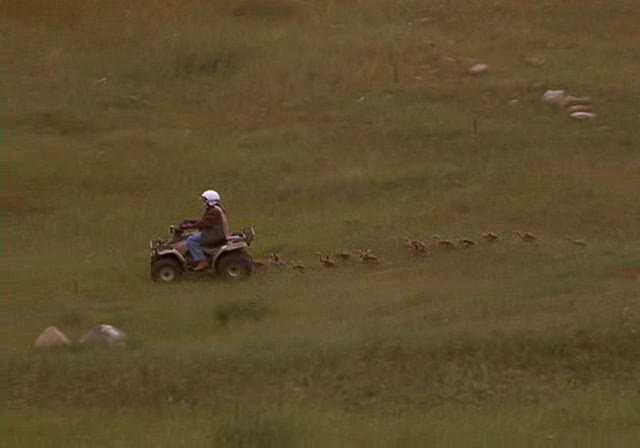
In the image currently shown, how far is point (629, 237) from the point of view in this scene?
17.4 meters

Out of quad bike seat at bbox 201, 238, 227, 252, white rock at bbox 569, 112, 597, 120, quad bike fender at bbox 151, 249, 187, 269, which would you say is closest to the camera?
quad bike fender at bbox 151, 249, 187, 269

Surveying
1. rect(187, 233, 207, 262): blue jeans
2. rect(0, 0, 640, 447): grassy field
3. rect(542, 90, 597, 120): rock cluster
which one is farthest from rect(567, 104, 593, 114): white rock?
rect(187, 233, 207, 262): blue jeans

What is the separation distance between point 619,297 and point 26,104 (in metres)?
14.7

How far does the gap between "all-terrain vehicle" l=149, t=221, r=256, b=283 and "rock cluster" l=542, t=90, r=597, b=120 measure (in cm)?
705

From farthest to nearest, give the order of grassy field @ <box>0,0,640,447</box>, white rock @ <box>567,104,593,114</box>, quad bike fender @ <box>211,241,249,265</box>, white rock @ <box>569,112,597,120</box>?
white rock @ <box>567,104,593,114</box>, white rock @ <box>569,112,597,120</box>, quad bike fender @ <box>211,241,249,265</box>, grassy field @ <box>0,0,640,447</box>

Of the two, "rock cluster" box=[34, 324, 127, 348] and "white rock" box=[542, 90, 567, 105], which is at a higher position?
"white rock" box=[542, 90, 567, 105]

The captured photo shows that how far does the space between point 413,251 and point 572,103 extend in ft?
22.5

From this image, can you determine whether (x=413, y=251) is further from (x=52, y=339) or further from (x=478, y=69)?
(x=478, y=69)

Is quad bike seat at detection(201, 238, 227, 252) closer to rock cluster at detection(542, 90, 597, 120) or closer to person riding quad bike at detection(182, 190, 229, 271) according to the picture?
person riding quad bike at detection(182, 190, 229, 271)

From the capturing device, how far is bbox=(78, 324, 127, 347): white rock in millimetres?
12703

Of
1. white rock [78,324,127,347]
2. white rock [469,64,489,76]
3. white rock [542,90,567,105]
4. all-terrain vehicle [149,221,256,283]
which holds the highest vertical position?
white rock [469,64,489,76]

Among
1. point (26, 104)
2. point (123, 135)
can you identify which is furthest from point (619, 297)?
point (26, 104)

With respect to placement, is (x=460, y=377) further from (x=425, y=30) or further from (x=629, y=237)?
(x=425, y=30)

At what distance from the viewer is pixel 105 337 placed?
1284 cm
